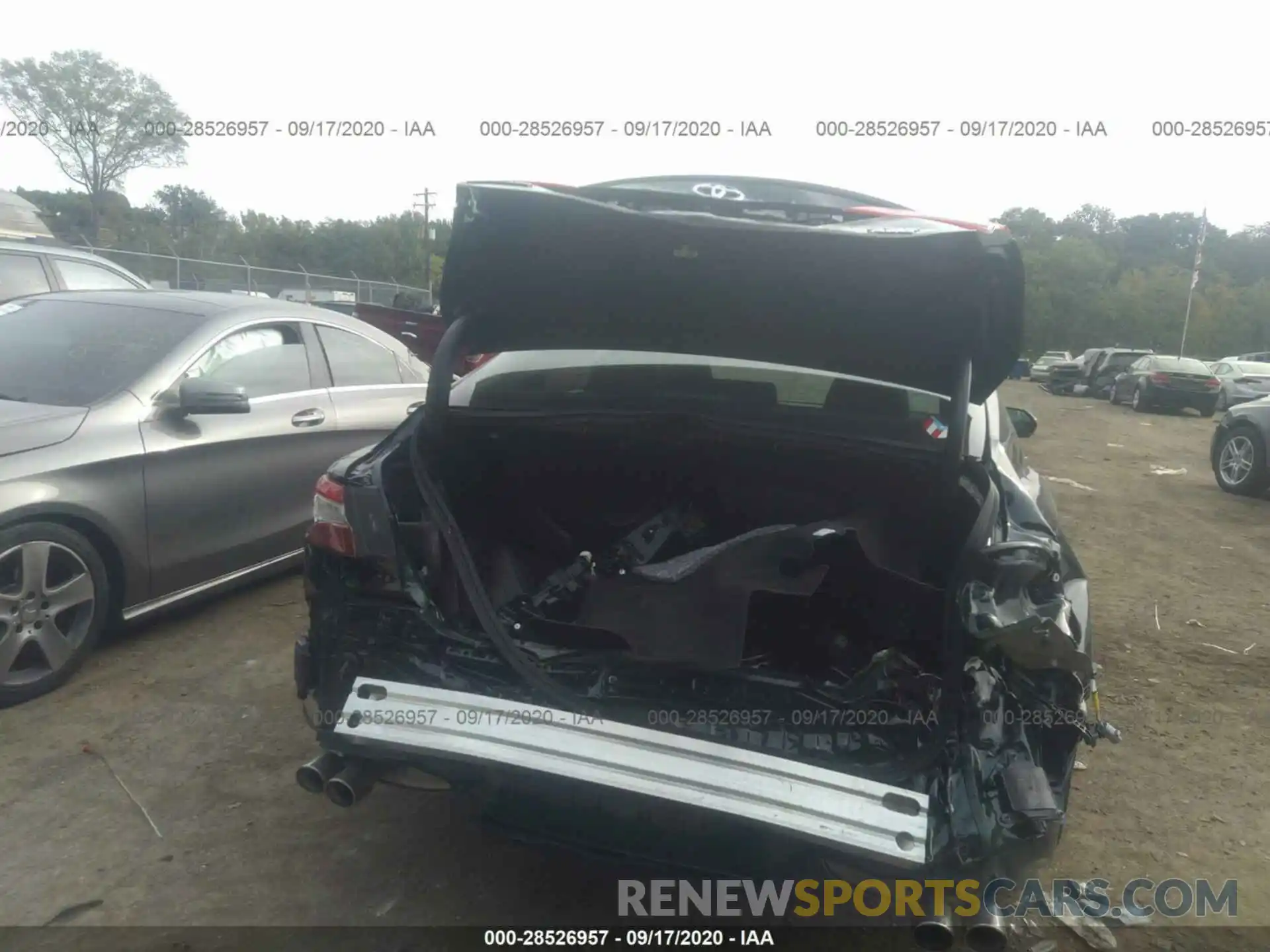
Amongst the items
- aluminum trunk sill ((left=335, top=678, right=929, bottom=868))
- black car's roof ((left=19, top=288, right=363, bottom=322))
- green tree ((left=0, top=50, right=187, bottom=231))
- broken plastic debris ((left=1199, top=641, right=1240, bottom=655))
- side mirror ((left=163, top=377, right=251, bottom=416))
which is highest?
green tree ((left=0, top=50, right=187, bottom=231))

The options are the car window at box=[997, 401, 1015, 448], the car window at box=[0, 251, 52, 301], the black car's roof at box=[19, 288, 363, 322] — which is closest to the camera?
the car window at box=[997, 401, 1015, 448]

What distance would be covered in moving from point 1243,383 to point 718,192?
2060 centimetres

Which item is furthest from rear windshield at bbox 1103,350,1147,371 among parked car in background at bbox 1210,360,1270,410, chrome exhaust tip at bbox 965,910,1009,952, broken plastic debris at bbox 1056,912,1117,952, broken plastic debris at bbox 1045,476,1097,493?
chrome exhaust tip at bbox 965,910,1009,952

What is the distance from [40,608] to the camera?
3484 millimetres

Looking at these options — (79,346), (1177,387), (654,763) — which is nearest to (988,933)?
(654,763)

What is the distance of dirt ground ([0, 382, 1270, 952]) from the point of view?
253 cm

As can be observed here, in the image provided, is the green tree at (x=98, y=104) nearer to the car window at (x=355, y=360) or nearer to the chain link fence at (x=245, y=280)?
the chain link fence at (x=245, y=280)

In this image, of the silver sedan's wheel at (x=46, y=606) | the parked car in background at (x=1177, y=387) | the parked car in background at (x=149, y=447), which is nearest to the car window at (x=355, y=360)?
the parked car in background at (x=149, y=447)

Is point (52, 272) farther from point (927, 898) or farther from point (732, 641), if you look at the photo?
point (927, 898)

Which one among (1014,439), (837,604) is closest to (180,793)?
(837,604)

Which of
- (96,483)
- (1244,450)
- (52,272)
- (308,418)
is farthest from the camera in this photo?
(1244,450)

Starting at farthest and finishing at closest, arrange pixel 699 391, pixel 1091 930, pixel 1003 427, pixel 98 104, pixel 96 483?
pixel 98 104
pixel 96 483
pixel 1003 427
pixel 699 391
pixel 1091 930

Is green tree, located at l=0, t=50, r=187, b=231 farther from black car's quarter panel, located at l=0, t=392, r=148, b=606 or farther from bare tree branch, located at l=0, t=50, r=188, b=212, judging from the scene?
black car's quarter panel, located at l=0, t=392, r=148, b=606

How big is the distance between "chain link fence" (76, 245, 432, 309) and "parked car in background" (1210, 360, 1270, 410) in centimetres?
1575
